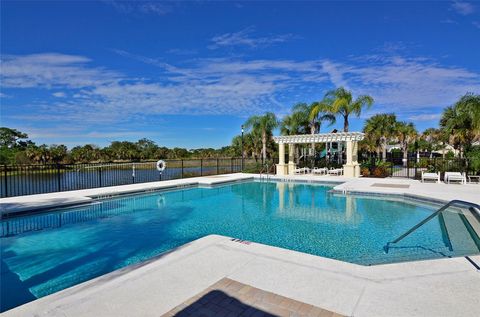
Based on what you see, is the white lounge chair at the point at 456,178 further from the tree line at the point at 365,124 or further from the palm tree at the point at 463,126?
the palm tree at the point at 463,126

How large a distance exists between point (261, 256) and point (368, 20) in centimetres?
1373

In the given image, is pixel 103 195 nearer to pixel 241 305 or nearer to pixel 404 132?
pixel 241 305

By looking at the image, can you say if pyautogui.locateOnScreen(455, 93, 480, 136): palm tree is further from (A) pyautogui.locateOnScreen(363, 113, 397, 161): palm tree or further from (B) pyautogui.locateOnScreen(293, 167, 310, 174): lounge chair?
(A) pyautogui.locateOnScreen(363, 113, 397, 161): palm tree

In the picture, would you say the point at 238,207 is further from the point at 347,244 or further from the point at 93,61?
the point at 93,61

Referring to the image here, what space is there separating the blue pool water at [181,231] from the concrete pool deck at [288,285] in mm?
808

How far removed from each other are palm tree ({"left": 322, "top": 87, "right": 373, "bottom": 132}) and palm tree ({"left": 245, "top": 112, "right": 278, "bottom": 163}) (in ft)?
21.8

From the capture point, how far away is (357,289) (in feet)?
9.98

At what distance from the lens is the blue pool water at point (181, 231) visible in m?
4.45

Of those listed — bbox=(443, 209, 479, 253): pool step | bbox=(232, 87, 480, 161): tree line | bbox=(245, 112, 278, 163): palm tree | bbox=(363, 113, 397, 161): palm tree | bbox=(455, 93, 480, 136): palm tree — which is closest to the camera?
bbox=(443, 209, 479, 253): pool step

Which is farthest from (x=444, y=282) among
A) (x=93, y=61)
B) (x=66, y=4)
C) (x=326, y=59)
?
(x=93, y=61)

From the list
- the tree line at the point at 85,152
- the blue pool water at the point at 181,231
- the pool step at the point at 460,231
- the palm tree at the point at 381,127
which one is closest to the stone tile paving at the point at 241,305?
the blue pool water at the point at 181,231

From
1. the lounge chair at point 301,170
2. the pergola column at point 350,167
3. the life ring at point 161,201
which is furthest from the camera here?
the lounge chair at point 301,170

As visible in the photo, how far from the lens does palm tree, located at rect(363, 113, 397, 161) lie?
27078 millimetres

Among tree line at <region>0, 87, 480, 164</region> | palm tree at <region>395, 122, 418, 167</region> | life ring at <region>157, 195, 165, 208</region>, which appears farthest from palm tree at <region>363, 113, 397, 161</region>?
life ring at <region>157, 195, 165, 208</region>
